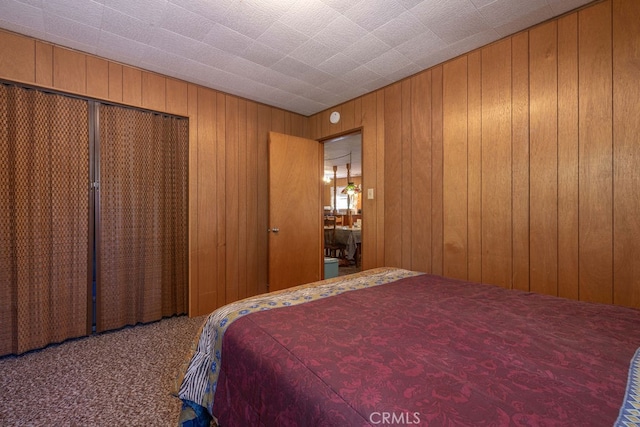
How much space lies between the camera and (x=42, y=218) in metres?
2.26

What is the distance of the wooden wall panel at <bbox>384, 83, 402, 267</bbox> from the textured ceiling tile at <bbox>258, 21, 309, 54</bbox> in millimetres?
1133

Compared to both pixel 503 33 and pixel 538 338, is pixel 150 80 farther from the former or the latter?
pixel 538 338

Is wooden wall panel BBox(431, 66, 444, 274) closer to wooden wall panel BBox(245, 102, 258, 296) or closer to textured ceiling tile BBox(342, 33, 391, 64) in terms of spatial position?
textured ceiling tile BBox(342, 33, 391, 64)

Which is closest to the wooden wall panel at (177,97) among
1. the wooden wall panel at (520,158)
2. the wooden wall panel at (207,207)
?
the wooden wall panel at (207,207)

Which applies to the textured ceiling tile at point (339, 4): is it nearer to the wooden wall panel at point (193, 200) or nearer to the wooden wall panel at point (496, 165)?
the wooden wall panel at point (496, 165)

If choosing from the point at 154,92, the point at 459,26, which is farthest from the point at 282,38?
the point at 154,92

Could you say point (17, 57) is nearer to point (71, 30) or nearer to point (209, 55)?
point (71, 30)

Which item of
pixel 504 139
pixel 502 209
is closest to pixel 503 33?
pixel 504 139

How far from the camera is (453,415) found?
656mm

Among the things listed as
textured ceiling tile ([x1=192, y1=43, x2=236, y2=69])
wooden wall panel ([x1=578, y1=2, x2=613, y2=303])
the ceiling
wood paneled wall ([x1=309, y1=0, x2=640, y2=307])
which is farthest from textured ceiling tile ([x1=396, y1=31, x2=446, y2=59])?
textured ceiling tile ([x1=192, y1=43, x2=236, y2=69])

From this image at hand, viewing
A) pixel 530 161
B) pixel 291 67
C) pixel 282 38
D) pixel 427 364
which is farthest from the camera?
pixel 291 67

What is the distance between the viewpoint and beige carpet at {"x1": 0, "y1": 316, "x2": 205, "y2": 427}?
155cm

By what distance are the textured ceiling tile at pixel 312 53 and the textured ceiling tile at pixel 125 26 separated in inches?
43.4

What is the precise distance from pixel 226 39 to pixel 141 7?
564mm
